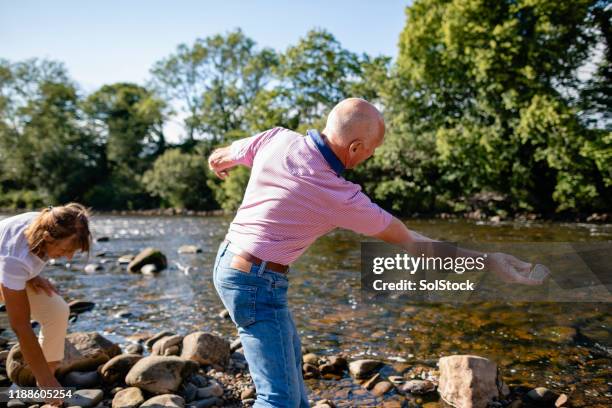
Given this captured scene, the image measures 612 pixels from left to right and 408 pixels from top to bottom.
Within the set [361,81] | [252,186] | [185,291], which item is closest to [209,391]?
[252,186]

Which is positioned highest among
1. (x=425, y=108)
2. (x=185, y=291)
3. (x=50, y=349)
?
(x=425, y=108)

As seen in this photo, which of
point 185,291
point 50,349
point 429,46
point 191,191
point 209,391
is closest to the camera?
point 50,349

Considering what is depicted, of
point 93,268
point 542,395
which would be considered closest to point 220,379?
point 542,395

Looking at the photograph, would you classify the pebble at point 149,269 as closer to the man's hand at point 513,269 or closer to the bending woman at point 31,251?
the bending woman at point 31,251

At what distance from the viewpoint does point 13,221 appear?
386 centimetres

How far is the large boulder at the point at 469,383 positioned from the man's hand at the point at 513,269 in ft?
6.93

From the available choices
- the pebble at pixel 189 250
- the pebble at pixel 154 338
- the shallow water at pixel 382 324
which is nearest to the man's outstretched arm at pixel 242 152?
the shallow water at pixel 382 324

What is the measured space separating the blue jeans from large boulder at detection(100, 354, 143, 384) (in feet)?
10.1

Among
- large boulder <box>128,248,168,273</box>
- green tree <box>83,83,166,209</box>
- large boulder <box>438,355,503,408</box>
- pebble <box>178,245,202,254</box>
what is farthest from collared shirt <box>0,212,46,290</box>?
green tree <box>83,83,166,209</box>

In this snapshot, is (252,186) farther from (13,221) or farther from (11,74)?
(11,74)

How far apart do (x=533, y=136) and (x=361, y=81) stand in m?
14.3

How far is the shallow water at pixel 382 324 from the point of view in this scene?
5148mm

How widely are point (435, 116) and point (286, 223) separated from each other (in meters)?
26.9

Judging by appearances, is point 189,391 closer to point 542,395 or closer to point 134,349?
point 134,349
